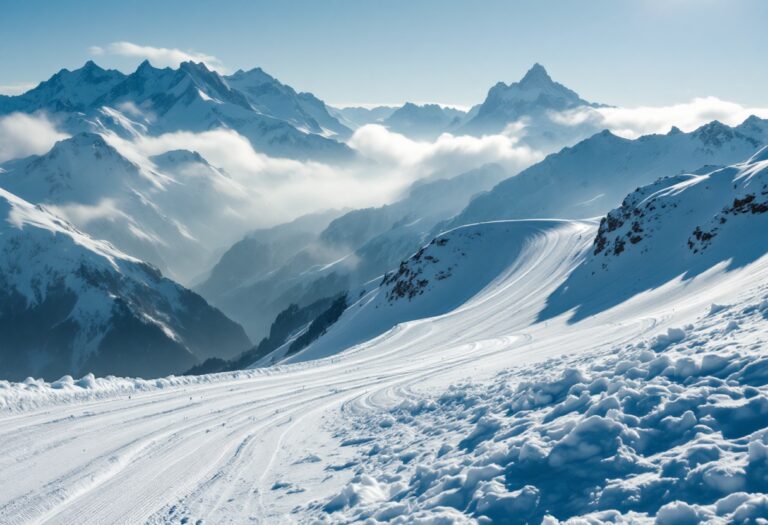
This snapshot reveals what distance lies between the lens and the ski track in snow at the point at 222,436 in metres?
9.52

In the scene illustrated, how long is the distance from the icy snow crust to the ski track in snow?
0.19ft

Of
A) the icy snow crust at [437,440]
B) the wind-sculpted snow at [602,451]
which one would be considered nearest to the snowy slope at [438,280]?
the icy snow crust at [437,440]

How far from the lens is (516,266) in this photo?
215 ft

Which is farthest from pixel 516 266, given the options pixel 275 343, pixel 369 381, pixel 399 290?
pixel 275 343

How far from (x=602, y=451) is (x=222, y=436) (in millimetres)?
9302

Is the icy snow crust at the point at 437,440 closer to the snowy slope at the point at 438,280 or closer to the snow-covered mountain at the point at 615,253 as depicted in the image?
the snow-covered mountain at the point at 615,253

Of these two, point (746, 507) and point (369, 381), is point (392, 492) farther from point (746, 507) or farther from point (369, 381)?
point (369, 381)

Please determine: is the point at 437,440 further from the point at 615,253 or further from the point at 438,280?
the point at 438,280

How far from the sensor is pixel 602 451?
7398mm

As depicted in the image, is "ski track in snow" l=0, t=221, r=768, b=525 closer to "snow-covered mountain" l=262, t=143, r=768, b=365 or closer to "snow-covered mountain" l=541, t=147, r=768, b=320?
"snow-covered mountain" l=541, t=147, r=768, b=320

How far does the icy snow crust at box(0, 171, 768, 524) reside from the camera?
22.1 feet

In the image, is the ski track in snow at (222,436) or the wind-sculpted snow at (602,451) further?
the ski track in snow at (222,436)

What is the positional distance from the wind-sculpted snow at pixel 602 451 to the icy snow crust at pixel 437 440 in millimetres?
25

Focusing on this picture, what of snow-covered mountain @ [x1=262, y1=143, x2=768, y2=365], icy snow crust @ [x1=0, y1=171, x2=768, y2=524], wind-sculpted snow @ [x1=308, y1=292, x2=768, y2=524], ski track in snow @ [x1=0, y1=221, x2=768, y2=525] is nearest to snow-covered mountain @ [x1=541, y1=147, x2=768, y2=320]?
snow-covered mountain @ [x1=262, y1=143, x2=768, y2=365]
